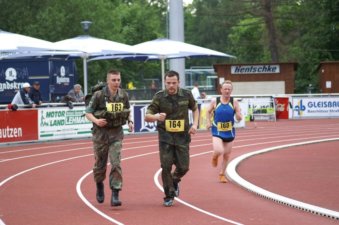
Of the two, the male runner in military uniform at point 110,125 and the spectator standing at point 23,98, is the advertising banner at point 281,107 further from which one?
the male runner in military uniform at point 110,125

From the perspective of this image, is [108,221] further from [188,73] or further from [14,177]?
[188,73]

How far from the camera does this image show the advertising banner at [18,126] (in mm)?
24806

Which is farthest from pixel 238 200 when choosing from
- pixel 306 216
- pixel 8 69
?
pixel 8 69

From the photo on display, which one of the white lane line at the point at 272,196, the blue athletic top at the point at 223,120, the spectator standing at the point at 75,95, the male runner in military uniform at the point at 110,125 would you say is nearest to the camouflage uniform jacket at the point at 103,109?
the male runner in military uniform at the point at 110,125

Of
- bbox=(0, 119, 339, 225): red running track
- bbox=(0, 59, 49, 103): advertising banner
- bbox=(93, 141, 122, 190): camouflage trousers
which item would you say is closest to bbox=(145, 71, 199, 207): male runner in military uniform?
bbox=(0, 119, 339, 225): red running track

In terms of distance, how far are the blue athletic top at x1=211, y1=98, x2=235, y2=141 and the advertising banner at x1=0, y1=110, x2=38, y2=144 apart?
437 inches

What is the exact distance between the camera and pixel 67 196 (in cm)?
1337

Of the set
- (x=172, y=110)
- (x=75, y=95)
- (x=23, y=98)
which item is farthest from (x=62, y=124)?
(x=172, y=110)

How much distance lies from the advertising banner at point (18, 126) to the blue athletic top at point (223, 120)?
11.1m

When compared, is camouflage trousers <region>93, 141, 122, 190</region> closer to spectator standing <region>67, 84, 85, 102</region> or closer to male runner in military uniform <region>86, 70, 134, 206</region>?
male runner in military uniform <region>86, 70, 134, 206</region>

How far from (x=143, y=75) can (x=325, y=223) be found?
71.6 m

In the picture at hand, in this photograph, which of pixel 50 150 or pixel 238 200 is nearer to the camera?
pixel 238 200

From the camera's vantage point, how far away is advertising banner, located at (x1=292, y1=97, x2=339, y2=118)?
135 ft

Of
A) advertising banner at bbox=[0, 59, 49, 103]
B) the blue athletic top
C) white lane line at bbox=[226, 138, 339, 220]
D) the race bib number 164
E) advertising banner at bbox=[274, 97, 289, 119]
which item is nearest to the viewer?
white lane line at bbox=[226, 138, 339, 220]
